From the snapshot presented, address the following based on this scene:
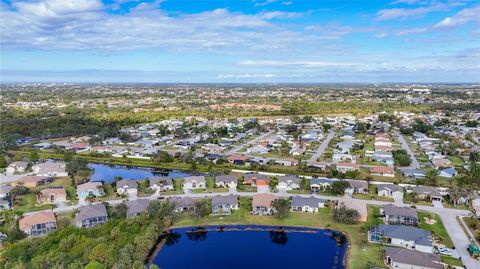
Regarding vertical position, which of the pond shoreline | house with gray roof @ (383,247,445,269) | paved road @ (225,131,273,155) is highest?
house with gray roof @ (383,247,445,269)

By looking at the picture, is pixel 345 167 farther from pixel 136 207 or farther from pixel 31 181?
pixel 31 181

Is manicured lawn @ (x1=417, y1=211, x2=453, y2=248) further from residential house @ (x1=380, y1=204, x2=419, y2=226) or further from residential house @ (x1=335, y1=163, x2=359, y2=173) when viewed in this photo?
residential house @ (x1=335, y1=163, x2=359, y2=173)

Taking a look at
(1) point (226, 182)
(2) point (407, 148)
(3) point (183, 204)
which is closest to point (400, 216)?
(1) point (226, 182)

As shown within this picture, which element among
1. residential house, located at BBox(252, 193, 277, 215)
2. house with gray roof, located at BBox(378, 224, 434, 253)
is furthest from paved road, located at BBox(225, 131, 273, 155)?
house with gray roof, located at BBox(378, 224, 434, 253)

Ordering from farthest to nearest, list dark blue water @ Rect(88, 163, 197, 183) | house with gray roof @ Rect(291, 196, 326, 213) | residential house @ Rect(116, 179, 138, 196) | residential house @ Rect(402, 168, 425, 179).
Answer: dark blue water @ Rect(88, 163, 197, 183) < residential house @ Rect(402, 168, 425, 179) < residential house @ Rect(116, 179, 138, 196) < house with gray roof @ Rect(291, 196, 326, 213)

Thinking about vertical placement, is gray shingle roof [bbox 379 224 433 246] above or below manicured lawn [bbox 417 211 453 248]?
above

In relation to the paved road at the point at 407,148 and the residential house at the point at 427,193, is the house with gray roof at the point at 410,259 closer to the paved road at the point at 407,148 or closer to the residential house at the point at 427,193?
the residential house at the point at 427,193

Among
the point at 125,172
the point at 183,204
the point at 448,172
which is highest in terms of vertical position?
the point at 183,204

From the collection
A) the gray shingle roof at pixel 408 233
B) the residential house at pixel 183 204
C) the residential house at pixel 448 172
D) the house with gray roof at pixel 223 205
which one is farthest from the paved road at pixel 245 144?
the gray shingle roof at pixel 408 233
